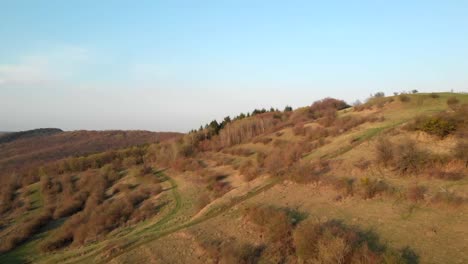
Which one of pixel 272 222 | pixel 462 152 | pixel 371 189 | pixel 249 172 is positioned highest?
pixel 462 152

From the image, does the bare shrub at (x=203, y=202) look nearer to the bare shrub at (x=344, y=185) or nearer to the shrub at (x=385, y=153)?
the bare shrub at (x=344, y=185)

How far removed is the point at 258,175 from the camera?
1975 centimetres

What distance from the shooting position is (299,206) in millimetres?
13156

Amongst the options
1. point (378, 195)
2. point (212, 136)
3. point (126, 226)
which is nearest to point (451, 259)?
point (378, 195)

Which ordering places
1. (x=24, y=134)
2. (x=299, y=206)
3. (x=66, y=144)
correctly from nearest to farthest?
(x=299, y=206) → (x=66, y=144) → (x=24, y=134)

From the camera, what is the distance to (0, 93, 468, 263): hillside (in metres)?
9.58

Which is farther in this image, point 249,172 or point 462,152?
point 249,172

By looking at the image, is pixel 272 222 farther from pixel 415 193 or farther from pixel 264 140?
pixel 264 140

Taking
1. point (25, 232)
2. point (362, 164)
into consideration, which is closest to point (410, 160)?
point (362, 164)

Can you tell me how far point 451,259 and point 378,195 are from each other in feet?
13.8

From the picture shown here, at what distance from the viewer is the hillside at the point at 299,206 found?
9578mm

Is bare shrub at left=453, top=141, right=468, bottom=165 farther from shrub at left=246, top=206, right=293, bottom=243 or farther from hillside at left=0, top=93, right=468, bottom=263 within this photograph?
shrub at left=246, top=206, right=293, bottom=243

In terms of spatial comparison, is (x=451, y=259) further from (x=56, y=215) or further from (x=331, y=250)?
(x=56, y=215)

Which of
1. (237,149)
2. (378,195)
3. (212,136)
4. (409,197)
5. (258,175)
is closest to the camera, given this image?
(409,197)
